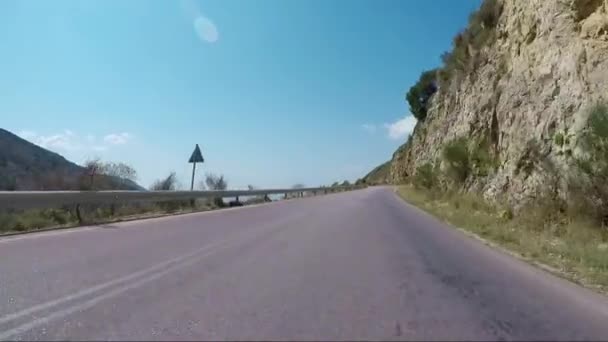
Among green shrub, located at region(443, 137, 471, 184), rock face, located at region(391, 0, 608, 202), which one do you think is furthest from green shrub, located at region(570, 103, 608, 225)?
green shrub, located at region(443, 137, 471, 184)

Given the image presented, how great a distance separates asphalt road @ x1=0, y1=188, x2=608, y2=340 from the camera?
4.54 metres

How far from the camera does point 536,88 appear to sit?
1897 cm

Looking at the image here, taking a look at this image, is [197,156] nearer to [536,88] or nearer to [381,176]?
[536,88]

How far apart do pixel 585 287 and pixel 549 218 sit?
698cm

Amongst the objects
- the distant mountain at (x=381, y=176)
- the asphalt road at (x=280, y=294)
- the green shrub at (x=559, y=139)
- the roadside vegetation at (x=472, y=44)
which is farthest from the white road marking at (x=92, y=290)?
the distant mountain at (x=381, y=176)

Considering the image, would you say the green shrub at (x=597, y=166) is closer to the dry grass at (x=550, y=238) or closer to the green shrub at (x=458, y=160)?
the dry grass at (x=550, y=238)

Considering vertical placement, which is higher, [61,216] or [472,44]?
[472,44]

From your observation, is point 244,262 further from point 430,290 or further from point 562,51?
point 562,51

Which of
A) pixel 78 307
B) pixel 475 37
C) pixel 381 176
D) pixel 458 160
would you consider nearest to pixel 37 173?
pixel 78 307

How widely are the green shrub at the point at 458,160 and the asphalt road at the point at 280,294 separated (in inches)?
622

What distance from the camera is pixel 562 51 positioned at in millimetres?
17359

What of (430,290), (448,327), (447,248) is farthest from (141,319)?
(447,248)

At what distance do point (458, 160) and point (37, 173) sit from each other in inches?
769

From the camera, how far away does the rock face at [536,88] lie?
15.0 meters
